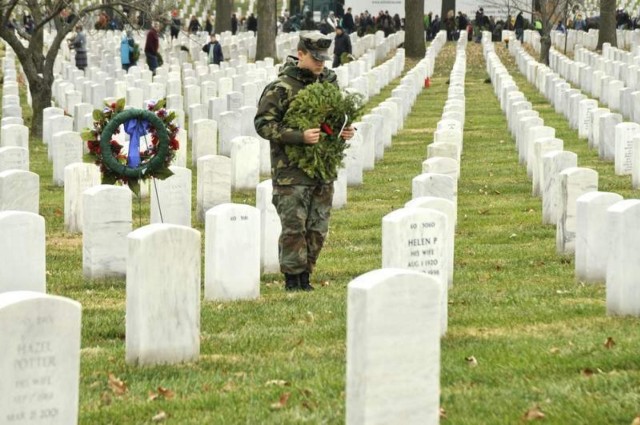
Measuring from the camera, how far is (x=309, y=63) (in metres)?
11.2

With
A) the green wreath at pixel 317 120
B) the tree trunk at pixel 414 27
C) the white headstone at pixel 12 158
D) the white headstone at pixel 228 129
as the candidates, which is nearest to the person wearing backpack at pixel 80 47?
the tree trunk at pixel 414 27

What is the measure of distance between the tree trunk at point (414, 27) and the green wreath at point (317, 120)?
1525 inches

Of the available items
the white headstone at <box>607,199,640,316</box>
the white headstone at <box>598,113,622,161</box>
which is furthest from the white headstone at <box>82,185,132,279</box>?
the white headstone at <box>598,113,622,161</box>

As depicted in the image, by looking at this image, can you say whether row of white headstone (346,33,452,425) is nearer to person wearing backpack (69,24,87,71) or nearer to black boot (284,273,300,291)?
black boot (284,273,300,291)

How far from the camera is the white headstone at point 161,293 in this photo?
8.66 meters

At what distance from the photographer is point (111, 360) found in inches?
360

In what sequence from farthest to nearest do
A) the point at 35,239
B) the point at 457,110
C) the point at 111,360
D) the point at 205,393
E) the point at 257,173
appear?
the point at 457,110
the point at 257,173
the point at 35,239
the point at 111,360
the point at 205,393

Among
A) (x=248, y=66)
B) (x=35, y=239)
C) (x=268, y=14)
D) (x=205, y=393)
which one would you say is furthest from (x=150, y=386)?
(x=268, y=14)

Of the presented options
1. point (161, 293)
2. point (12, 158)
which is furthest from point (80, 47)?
point (161, 293)

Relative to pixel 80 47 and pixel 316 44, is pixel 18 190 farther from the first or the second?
pixel 80 47

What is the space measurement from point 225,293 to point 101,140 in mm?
3448

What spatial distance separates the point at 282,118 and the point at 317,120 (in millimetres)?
277

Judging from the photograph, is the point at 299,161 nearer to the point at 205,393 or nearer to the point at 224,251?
the point at 224,251

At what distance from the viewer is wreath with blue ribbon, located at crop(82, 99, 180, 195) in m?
14.2
